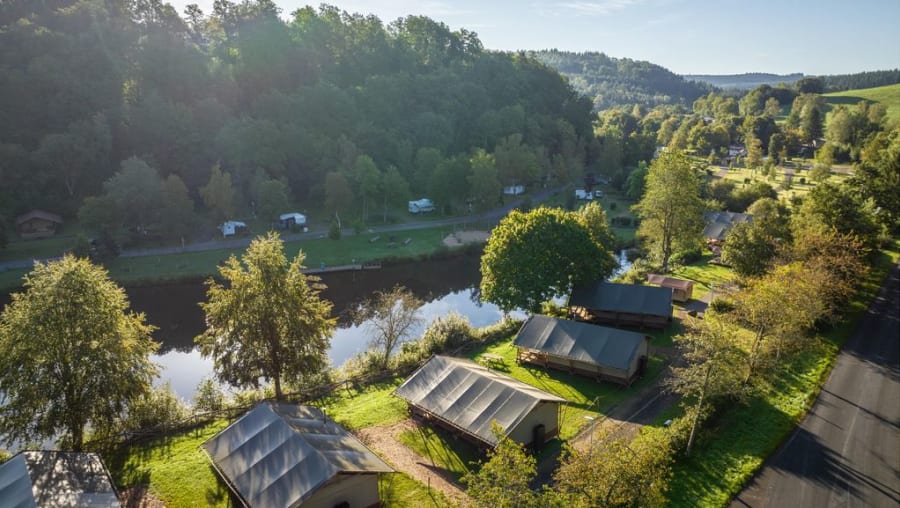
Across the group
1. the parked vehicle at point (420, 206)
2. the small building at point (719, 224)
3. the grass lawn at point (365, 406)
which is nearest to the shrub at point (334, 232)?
the parked vehicle at point (420, 206)

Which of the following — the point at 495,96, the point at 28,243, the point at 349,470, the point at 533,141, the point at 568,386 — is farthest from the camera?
the point at 495,96

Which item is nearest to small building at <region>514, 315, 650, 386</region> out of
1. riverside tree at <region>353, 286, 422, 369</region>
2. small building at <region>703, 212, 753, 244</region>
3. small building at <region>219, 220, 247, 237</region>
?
riverside tree at <region>353, 286, 422, 369</region>

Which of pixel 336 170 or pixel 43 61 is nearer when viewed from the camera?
pixel 43 61

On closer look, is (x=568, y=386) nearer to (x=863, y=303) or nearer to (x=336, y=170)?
(x=863, y=303)

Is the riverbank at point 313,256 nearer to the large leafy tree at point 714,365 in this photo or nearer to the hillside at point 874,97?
the large leafy tree at point 714,365

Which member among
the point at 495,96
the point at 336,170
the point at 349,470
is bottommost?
the point at 349,470

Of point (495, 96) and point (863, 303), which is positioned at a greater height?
point (495, 96)

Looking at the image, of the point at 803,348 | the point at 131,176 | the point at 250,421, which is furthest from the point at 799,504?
the point at 131,176
